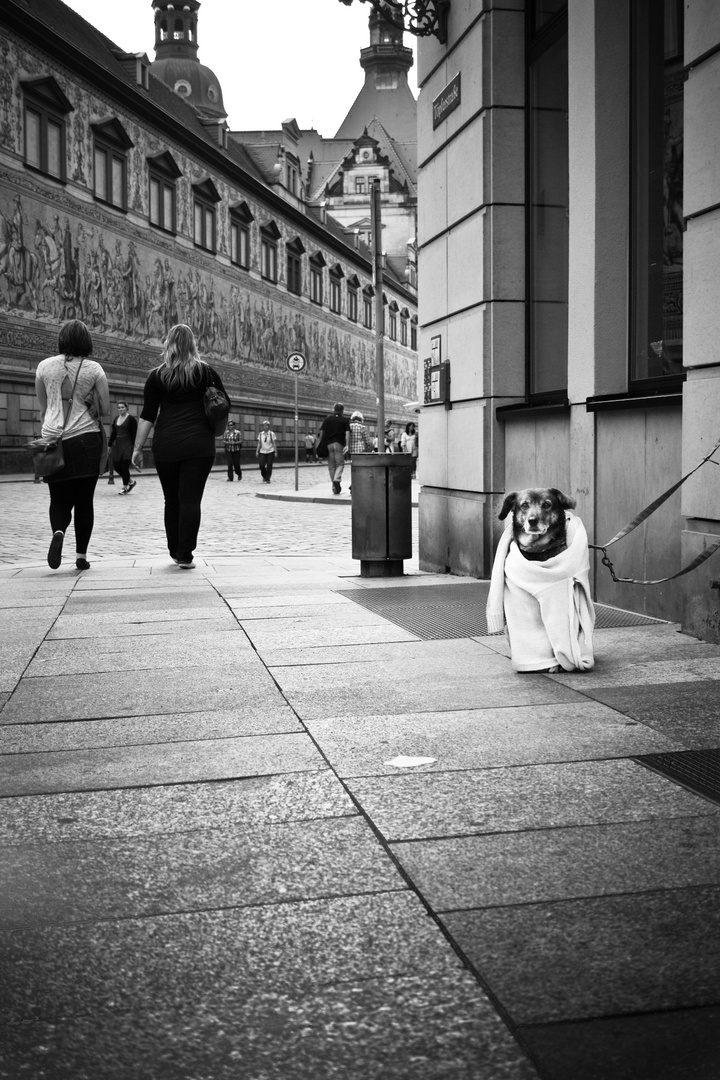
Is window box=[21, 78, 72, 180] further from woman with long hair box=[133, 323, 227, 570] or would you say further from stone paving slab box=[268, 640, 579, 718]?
stone paving slab box=[268, 640, 579, 718]

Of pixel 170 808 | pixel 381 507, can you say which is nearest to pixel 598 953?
pixel 170 808

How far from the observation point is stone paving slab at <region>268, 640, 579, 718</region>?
4754mm

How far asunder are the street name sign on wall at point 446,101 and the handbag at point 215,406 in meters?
2.79

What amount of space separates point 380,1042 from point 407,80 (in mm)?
125956

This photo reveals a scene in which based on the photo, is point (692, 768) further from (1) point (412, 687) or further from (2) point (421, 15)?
(2) point (421, 15)

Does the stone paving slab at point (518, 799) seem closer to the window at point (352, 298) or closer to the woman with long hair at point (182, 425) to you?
the woman with long hair at point (182, 425)

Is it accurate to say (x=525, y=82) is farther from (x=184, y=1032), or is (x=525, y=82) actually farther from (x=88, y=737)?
(x=184, y=1032)

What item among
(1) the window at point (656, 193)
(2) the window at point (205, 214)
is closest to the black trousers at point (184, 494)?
(1) the window at point (656, 193)

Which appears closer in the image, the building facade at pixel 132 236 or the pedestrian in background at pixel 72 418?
the pedestrian in background at pixel 72 418

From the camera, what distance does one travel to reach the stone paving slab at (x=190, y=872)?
8.96 feet

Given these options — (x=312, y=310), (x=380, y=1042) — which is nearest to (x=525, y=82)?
(x=380, y=1042)

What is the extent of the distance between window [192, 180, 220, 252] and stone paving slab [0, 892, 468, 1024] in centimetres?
4349

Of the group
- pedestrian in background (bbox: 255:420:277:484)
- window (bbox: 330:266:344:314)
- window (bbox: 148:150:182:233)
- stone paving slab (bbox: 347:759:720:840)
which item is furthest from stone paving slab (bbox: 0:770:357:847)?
window (bbox: 330:266:344:314)

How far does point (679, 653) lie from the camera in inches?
227
